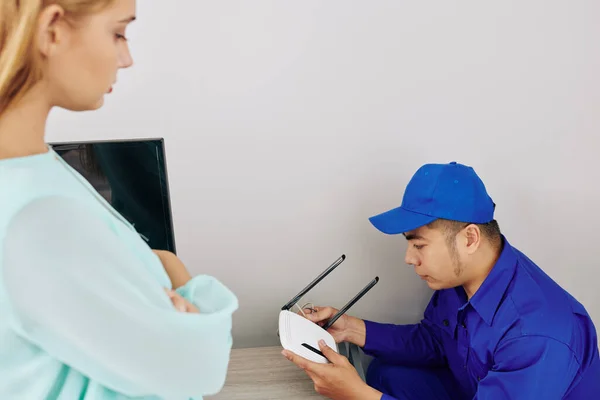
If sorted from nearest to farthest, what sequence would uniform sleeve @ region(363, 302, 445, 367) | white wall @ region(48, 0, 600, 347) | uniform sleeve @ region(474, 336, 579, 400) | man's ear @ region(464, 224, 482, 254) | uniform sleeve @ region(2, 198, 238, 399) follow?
uniform sleeve @ region(2, 198, 238, 399) → uniform sleeve @ region(474, 336, 579, 400) → man's ear @ region(464, 224, 482, 254) → white wall @ region(48, 0, 600, 347) → uniform sleeve @ region(363, 302, 445, 367)

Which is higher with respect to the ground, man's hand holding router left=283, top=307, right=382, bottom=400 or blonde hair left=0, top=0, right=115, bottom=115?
blonde hair left=0, top=0, right=115, bottom=115

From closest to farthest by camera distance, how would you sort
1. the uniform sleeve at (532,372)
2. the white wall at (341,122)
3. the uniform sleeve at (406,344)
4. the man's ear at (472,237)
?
the uniform sleeve at (532,372) → the man's ear at (472,237) → the white wall at (341,122) → the uniform sleeve at (406,344)

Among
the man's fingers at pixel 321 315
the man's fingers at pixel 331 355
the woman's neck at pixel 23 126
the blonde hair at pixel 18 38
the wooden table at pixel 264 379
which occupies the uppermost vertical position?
the blonde hair at pixel 18 38

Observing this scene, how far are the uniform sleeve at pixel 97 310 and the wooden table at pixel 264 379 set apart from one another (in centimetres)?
65

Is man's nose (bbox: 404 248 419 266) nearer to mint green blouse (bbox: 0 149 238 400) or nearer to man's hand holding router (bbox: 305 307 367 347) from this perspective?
man's hand holding router (bbox: 305 307 367 347)

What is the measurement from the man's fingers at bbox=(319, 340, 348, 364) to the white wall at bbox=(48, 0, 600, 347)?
290 mm

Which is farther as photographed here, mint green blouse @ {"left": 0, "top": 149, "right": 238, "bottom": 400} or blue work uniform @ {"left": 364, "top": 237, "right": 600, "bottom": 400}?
blue work uniform @ {"left": 364, "top": 237, "right": 600, "bottom": 400}

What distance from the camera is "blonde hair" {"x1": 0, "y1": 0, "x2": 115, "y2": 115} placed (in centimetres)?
41

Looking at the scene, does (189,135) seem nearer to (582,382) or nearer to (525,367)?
(525,367)

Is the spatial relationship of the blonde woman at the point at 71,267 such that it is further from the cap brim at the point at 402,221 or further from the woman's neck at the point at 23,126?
the cap brim at the point at 402,221

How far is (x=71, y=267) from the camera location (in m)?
0.38

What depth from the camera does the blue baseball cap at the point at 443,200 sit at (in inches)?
40.9

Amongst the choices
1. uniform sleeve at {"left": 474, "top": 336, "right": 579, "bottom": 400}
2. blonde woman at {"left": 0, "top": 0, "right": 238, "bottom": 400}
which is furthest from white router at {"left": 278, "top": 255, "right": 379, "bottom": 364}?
blonde woman at {"left": 0, "top": 0, "right": 238, "bottom": 400}

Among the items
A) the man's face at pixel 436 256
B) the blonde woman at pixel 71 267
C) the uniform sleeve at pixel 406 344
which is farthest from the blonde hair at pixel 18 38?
the uniform sleeve at pixel 406 344
